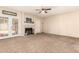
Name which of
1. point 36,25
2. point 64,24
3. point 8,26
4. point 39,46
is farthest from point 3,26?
point 64,24

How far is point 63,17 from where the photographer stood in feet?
28.9

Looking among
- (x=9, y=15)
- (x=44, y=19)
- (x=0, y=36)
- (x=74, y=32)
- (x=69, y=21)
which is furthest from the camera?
(x=44, y=19)

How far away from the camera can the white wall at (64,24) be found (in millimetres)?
7397

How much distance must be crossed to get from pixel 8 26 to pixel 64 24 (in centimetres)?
574

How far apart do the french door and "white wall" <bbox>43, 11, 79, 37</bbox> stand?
4.85 metres

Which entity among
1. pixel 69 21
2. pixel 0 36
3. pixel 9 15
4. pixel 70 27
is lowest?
pixel 0 36

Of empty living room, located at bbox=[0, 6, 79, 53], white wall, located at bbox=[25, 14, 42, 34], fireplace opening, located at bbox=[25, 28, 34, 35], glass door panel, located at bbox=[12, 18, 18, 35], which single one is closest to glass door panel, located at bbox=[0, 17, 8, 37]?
empty living room, located at bbox=[0, 6, 79, 53]

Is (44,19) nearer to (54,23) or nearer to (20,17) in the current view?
(54,23)

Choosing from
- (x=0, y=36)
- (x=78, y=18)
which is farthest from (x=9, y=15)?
(x=78, y=18)

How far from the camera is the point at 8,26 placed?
7039 mm

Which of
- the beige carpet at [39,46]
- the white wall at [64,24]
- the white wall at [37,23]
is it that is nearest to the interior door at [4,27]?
the beige carpet at [39,46]
